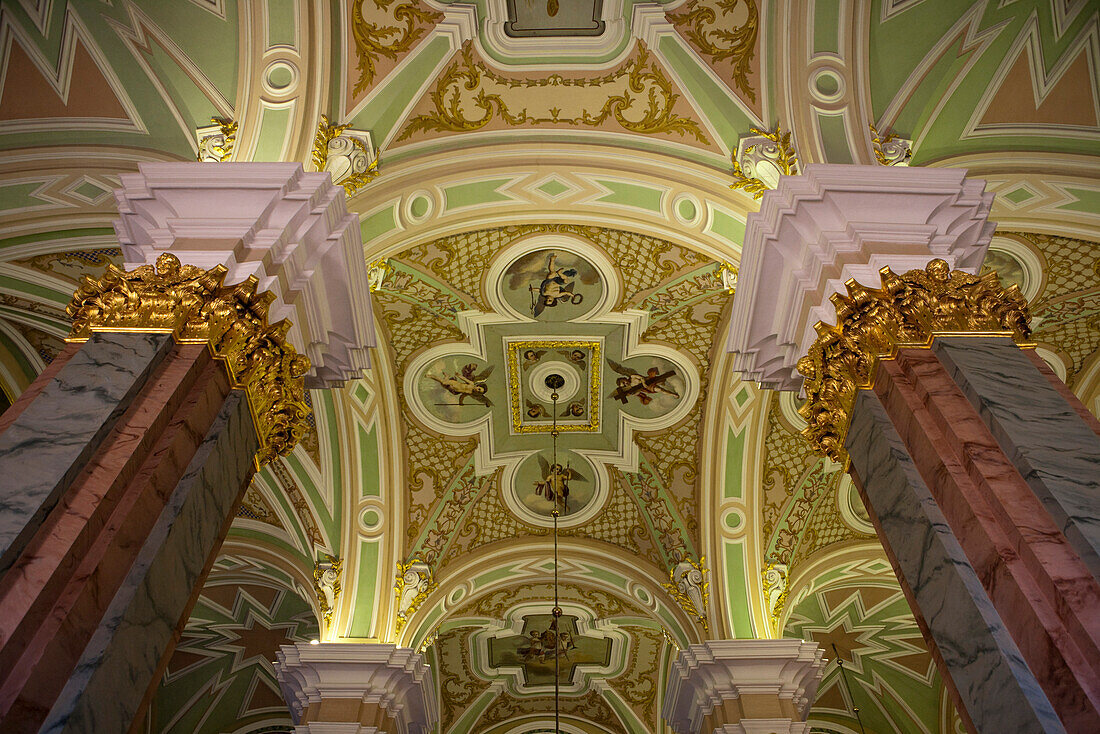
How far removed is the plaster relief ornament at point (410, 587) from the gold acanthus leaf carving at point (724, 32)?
5.80 m

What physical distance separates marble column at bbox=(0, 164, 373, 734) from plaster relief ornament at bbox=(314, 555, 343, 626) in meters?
4.07

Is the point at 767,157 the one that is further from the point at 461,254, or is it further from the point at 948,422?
the point at 461,254

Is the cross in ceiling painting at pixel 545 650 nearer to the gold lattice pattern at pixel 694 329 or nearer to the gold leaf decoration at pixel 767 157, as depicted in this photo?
the gold lattice pattern at pixel 694 329

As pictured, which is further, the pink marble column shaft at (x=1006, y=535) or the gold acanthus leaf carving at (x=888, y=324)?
the gold acanthus leaf carving at (x=888, y=324)

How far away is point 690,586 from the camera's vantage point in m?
9.33

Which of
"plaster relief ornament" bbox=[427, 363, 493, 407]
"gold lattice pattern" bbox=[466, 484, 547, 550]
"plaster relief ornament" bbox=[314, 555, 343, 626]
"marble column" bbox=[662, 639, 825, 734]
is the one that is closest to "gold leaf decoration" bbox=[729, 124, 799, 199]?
"plaster relief ornament" bbox=[427, 363, 493, 407]

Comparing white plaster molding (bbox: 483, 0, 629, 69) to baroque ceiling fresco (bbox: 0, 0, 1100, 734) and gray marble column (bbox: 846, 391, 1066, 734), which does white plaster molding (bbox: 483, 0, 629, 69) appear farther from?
gray marble column (bbox: 846, 391, 1066, 734)

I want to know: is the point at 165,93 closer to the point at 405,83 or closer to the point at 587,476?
the point at 405,83

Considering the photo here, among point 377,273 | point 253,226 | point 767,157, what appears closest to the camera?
point 253,226

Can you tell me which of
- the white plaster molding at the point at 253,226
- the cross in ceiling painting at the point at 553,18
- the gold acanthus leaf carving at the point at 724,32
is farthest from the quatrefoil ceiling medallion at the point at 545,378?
the white plaster molding at the point at 253,226

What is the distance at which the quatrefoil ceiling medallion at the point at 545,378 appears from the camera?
27.6 feet

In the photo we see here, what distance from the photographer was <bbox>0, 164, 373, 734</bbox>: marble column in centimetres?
299

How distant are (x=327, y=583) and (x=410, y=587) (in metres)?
0.85

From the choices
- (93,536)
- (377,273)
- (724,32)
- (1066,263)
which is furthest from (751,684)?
(93,536)
